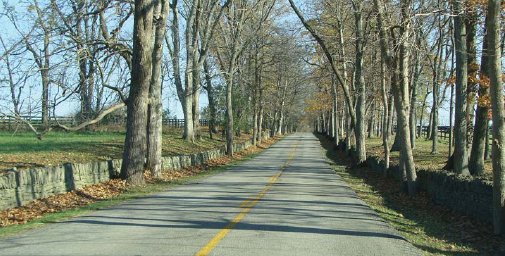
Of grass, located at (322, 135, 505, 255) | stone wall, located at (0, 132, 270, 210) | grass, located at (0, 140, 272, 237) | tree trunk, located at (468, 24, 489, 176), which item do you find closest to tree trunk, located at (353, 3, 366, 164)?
grass, located at (322, 135, 505, 255)

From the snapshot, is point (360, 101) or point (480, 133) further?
point (360, 101)

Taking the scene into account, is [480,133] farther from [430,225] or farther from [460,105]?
[430,225]

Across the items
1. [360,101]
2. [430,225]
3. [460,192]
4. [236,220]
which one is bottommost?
[430,225]

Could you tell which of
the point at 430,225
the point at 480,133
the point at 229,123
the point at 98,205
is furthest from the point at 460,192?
the point at 229,123

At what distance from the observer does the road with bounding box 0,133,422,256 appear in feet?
29.1

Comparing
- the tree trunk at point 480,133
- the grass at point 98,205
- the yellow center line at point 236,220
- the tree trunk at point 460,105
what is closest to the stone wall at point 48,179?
the grass at point 98,205

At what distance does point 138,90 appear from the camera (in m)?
19.8

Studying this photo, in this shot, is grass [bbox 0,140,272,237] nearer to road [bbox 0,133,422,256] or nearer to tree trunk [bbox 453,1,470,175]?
road [bbox 0,133,422,256]

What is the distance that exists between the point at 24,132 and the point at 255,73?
906 inches

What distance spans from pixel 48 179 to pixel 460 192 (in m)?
11.2

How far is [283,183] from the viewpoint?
21.4m

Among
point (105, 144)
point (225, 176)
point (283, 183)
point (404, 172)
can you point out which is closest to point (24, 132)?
point (105, 144)

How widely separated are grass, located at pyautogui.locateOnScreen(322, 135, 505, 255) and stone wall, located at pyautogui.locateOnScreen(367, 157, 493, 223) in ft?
0.68

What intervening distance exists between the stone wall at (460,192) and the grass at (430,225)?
0.21 meters
